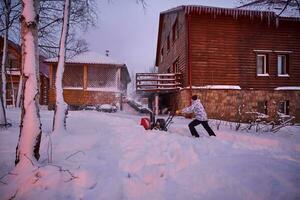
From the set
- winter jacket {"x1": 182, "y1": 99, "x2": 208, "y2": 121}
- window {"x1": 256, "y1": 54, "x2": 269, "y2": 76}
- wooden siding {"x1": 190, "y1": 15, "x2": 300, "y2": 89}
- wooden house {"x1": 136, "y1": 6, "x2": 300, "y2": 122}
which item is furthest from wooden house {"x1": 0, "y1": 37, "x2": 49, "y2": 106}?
winter jacket {"x1": 182, "y1": 99, "x2": 208, "y2": 121}

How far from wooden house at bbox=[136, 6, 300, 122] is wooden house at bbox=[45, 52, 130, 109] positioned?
6904 millimetres

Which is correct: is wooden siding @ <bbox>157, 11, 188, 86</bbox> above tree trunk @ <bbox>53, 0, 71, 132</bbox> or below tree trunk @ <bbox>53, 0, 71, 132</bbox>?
above

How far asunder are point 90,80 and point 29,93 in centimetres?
2037

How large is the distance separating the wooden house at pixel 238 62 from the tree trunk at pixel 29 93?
11.1 meters

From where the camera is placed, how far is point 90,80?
24.2m

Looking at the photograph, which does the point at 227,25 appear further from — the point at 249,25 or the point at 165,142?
the point at 165,142

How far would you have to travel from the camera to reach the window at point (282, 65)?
16.6 m

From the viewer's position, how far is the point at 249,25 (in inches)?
623

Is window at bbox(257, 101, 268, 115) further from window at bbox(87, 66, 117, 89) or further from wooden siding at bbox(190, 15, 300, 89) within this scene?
window at bbox(87, 66, 117, 89)

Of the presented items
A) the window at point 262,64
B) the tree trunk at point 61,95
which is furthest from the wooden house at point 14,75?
the window at point 262,64

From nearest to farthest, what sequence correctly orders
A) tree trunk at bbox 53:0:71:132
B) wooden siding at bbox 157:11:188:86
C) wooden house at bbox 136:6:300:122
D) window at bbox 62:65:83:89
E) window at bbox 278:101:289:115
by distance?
tree trunk at bbox 53:0:71:132 → wooden house at bbox 136:6:300:122 → wooden siding at bbox 157:11:188:86 → window at bbox 278:101:289:115 → window at bbox 62:65:83:89

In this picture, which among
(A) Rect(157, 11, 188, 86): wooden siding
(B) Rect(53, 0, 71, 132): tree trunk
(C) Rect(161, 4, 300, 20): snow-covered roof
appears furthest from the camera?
(A) Rect(157, 11, 188, 86): wooden siding

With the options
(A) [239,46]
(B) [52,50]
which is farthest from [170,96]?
(B) [52,50]

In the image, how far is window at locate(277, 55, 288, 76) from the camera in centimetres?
1659
